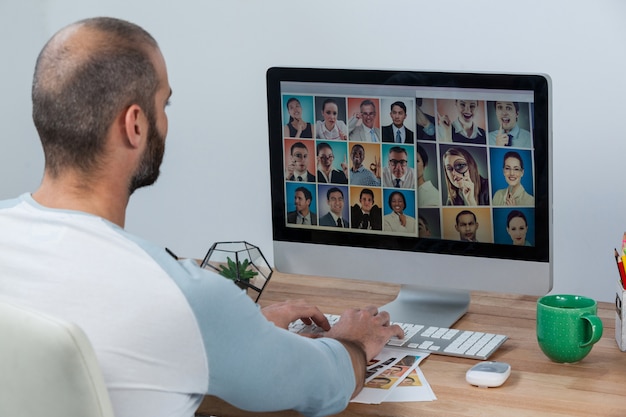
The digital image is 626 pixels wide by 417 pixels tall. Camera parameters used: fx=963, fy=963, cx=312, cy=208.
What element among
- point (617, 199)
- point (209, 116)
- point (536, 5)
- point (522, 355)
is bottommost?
point (522, 355)

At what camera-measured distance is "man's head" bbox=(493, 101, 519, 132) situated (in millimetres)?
1679

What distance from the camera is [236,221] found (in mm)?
2900

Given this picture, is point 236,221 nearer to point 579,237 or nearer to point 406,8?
point 406,8

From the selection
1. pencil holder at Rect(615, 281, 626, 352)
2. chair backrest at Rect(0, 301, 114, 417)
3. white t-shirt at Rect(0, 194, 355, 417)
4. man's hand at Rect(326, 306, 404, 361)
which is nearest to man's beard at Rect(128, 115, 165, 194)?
white t-shirt at Rect(0, 194, 355, 417)

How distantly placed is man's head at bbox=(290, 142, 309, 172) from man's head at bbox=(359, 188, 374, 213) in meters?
0.13

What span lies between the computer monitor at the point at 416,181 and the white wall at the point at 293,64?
0.69 m

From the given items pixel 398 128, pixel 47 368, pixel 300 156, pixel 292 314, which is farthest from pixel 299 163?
pixel 47 368

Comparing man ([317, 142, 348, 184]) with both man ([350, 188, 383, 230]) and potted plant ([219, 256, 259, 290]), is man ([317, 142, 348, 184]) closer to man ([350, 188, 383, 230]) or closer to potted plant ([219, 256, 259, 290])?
man ([350, 188, 383, 230])

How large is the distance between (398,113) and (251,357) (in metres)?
0.66

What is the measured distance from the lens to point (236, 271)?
1936 millimetres

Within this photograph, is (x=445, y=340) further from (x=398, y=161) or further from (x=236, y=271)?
(x=236, y=271)

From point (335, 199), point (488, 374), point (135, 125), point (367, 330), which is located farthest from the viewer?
point (335, 199)

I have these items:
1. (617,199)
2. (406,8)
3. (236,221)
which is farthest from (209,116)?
(617,199)

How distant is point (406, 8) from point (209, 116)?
2.29 feet
